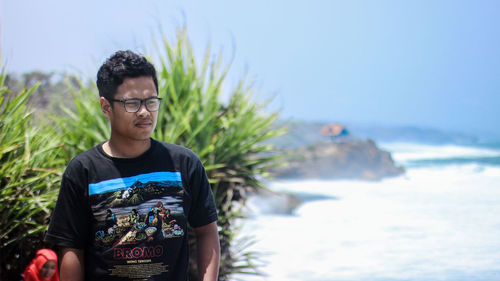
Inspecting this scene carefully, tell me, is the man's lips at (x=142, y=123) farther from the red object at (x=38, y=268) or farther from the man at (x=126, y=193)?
the red object at (x=38, y=268)

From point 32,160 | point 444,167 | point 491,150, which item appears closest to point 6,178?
point 32,160

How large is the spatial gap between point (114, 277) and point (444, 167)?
18119 mm

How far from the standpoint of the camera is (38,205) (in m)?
3.50

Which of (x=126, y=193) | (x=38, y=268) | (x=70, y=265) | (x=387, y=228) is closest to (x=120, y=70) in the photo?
(x=126, y=193)

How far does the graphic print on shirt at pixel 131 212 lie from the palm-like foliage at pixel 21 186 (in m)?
2.06

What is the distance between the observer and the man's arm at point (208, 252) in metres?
1.58

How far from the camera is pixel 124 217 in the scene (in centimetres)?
145

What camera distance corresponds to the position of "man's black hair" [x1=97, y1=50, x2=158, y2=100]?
152 centimetres

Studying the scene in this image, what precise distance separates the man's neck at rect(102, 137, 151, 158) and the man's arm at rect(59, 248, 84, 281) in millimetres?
275

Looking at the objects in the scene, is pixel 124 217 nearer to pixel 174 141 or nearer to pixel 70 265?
pixel 70 265

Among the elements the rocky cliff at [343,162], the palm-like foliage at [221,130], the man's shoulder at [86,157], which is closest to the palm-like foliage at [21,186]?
the palm-like foliage at [221,130]

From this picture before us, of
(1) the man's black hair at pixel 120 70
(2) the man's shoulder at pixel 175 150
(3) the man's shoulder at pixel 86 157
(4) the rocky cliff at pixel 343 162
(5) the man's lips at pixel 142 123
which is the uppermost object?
(4) the rocky cliff at pixel 343 162

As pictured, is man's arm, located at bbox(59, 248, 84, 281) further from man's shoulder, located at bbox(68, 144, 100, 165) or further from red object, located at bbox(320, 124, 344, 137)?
red object, located at bbox(320, 124, 344, 137)

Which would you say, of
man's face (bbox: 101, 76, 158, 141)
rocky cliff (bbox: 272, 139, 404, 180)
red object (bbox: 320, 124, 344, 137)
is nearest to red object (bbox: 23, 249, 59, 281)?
man's face (bbox: 101, 76, 158, 141)
